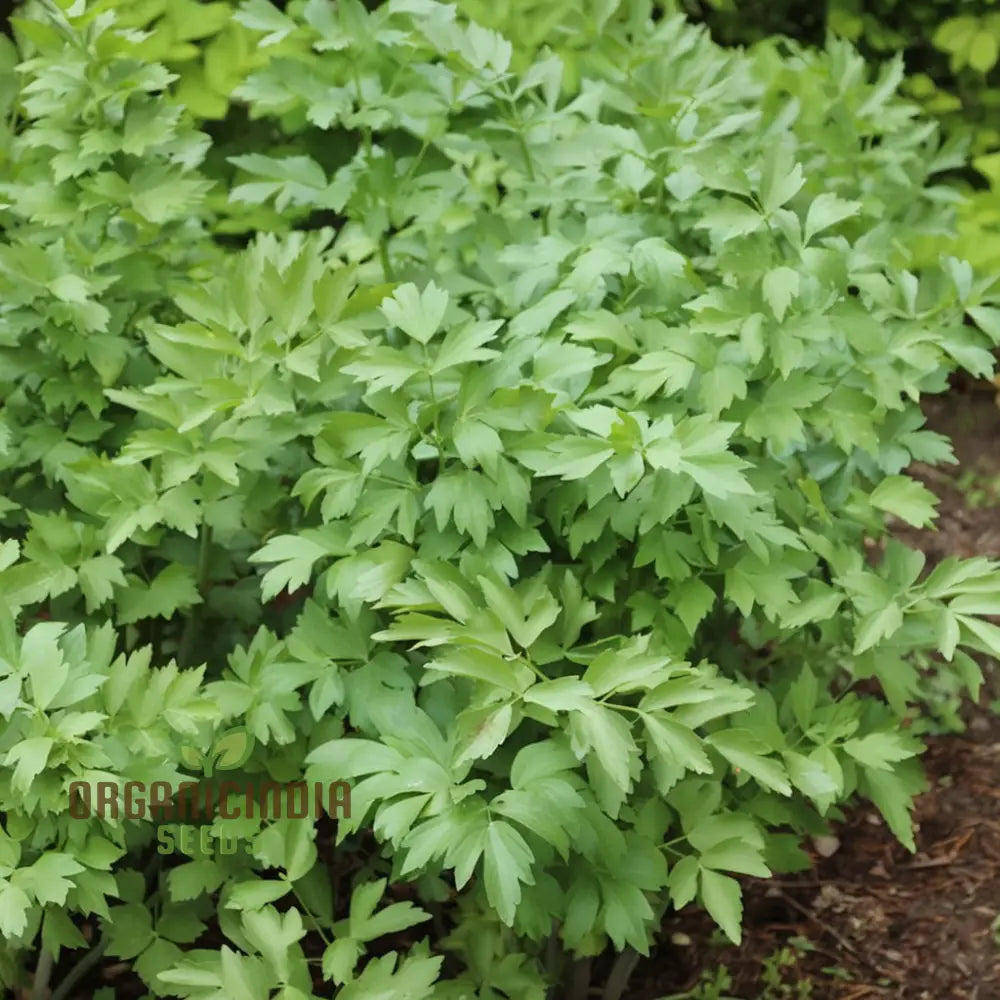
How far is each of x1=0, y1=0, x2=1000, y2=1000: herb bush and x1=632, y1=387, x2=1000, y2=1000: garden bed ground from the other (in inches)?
15.3

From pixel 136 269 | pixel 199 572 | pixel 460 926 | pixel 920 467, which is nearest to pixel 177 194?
pixel 136 269

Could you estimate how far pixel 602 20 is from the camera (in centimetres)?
225

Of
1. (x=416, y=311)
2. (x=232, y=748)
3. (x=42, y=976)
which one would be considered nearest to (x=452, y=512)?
(x=416, y=311)

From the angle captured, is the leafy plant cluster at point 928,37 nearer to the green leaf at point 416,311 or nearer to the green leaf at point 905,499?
the green leaf at point 905,499

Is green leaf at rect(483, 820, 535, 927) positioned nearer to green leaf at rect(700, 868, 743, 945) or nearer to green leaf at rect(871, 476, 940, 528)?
green leaf at rect(700, 868, 743, 945)

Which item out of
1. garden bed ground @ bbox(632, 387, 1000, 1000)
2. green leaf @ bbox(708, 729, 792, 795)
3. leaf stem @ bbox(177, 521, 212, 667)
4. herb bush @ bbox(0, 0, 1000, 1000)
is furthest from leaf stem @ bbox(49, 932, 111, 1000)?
green leaf @ bbox(708, 729, 792, 795)

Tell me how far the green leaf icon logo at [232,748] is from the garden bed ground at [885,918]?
1.07m

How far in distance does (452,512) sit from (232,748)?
488mm

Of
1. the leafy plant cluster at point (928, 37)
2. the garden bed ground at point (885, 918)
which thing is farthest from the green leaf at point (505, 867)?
the leafy plant cluster at point (928, 37)

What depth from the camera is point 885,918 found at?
241cm

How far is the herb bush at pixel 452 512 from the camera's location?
147 centimetres

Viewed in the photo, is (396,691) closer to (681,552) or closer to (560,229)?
(681,552)

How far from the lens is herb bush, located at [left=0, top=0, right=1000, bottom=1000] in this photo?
1.47 meters

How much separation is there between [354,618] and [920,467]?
9.63 feet
